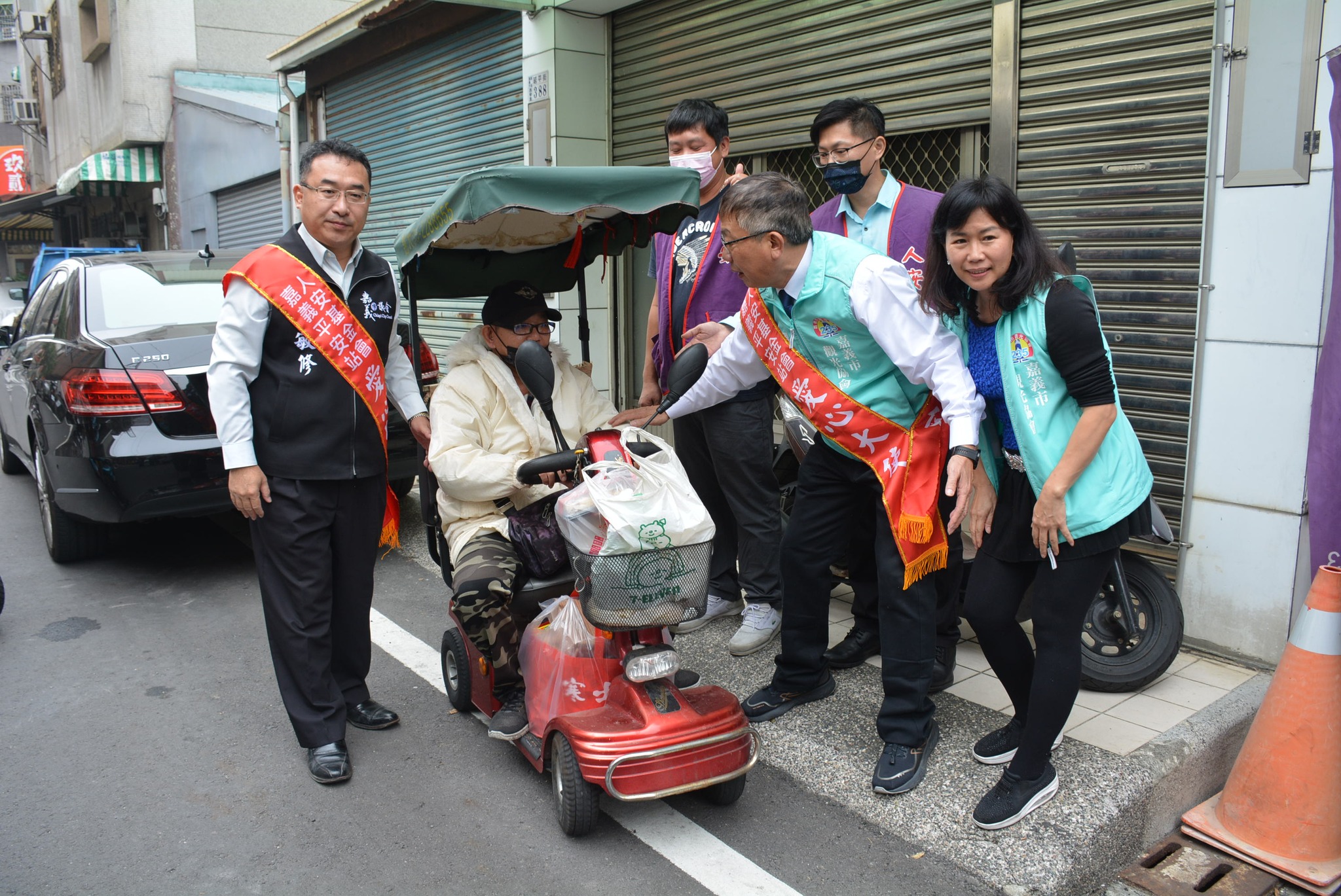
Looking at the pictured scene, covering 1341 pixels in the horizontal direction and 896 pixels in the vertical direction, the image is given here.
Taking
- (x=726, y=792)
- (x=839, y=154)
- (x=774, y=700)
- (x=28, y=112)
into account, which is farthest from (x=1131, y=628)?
(x=28, y=112)

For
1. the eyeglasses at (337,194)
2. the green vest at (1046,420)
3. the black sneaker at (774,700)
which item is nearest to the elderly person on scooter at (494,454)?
the eyeglasses at (337,194)

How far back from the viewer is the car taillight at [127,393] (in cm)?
486

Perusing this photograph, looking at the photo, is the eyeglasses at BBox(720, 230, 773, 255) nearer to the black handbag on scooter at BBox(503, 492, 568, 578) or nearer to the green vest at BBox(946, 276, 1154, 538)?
the green vest at BBox(946, 276, 1154, 538)

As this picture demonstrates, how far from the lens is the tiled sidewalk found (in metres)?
3.30

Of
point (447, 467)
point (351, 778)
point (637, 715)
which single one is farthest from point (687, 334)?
point (351, 778)

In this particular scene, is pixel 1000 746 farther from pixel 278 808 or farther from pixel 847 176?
pixel 278 808

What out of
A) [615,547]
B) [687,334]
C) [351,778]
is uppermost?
[687,334]

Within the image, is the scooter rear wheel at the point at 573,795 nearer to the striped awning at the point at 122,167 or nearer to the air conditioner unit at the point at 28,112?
the striped awning at the point at 122,167

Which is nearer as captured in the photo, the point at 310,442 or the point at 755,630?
the point at 310,442

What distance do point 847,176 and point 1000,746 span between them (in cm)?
201

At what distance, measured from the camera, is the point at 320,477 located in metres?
3.25

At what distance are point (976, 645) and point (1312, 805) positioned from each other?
1.51 meters

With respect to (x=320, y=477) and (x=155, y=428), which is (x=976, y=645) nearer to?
(x=320, y=477)

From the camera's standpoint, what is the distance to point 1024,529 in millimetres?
2742
